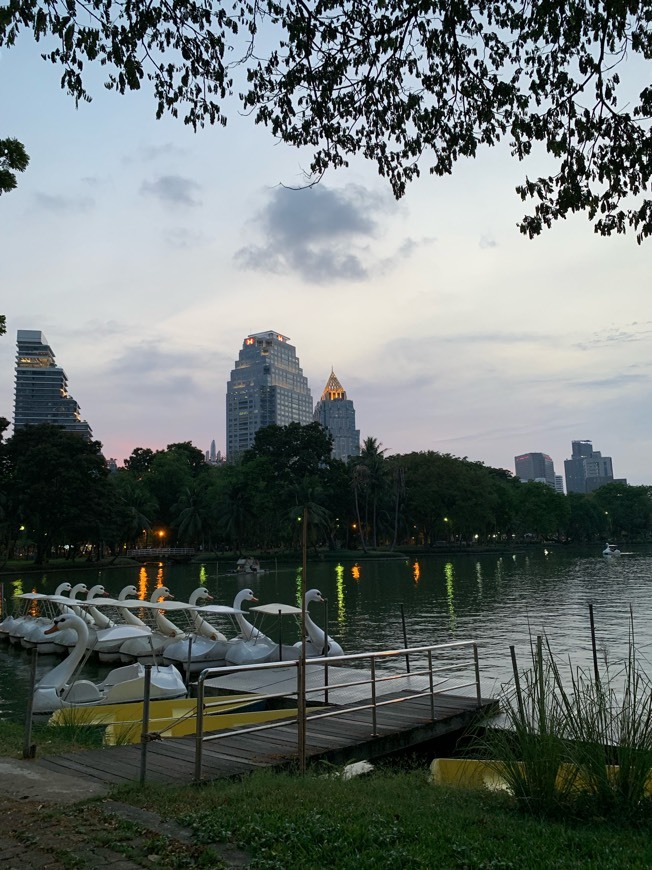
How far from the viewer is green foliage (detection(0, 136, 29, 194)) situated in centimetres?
759

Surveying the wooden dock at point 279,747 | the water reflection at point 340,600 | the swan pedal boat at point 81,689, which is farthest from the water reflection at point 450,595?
the wooden dock at point 279,747

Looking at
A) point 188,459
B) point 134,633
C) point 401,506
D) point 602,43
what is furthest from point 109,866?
point 188,459

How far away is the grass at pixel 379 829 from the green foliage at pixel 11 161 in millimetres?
5346

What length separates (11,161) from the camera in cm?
765

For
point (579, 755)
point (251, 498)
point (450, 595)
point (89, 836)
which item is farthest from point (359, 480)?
point (89, 836)

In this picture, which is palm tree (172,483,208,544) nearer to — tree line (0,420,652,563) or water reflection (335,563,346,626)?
tree line (0,420,652,563)

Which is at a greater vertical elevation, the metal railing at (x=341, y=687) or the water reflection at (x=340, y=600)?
the metal railing at (x=341, y=687)

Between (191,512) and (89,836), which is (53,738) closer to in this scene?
(89,836)

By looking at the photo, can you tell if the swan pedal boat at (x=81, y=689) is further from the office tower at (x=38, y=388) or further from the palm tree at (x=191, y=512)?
the office tower at (x=38, y=388)

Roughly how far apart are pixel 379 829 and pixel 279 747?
3120 millimetres

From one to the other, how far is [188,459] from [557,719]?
95.6 m

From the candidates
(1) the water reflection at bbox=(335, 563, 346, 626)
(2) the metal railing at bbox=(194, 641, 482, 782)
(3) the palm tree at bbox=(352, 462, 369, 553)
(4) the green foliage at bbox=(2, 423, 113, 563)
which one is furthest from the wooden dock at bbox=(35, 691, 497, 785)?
(3) the palm tree at bbox=(352, 462, 369, 553)

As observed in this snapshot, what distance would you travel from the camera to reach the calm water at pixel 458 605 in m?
19.6

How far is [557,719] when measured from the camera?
19.8 ft
